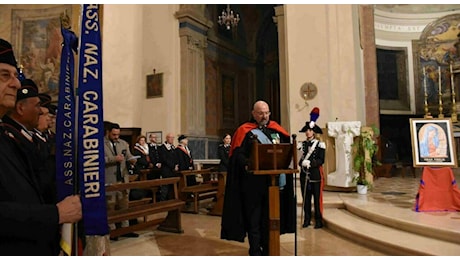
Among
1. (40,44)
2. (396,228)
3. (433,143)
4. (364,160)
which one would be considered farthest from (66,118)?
(40,44)

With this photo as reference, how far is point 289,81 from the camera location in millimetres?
9477

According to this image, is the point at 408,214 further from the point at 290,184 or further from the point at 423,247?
the point at 290,184

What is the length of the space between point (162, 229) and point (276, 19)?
7527mm

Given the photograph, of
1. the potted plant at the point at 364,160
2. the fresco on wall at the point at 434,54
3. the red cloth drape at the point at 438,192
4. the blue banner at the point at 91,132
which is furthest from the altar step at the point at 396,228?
the fresco on wall at the point at 434,54

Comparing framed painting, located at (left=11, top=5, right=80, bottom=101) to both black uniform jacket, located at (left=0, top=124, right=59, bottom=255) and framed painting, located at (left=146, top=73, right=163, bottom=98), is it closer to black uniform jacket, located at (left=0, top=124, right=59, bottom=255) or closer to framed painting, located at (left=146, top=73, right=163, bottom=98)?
framed painting, located at (left=146, top=73, right=163, bottom=98)

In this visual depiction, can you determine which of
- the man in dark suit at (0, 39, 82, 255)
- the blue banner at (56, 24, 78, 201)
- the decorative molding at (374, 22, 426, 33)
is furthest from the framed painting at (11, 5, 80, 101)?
the decorative molding at (374, 22, 426, 33)

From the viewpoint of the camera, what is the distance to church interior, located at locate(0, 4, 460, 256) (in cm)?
466

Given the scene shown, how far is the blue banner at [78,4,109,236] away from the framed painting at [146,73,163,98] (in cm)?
1025

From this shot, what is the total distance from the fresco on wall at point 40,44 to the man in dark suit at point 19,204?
11319 mm

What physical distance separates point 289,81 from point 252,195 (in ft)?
20.5

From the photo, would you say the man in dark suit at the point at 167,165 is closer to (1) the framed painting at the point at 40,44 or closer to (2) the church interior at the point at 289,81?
(2) the church interior at the point at 289,81

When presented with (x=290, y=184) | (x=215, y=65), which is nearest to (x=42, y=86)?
(x=215, y=65)

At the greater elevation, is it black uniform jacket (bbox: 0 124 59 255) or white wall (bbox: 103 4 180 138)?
white wall (bbox: 103 4 180 138)

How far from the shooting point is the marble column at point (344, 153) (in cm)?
765
